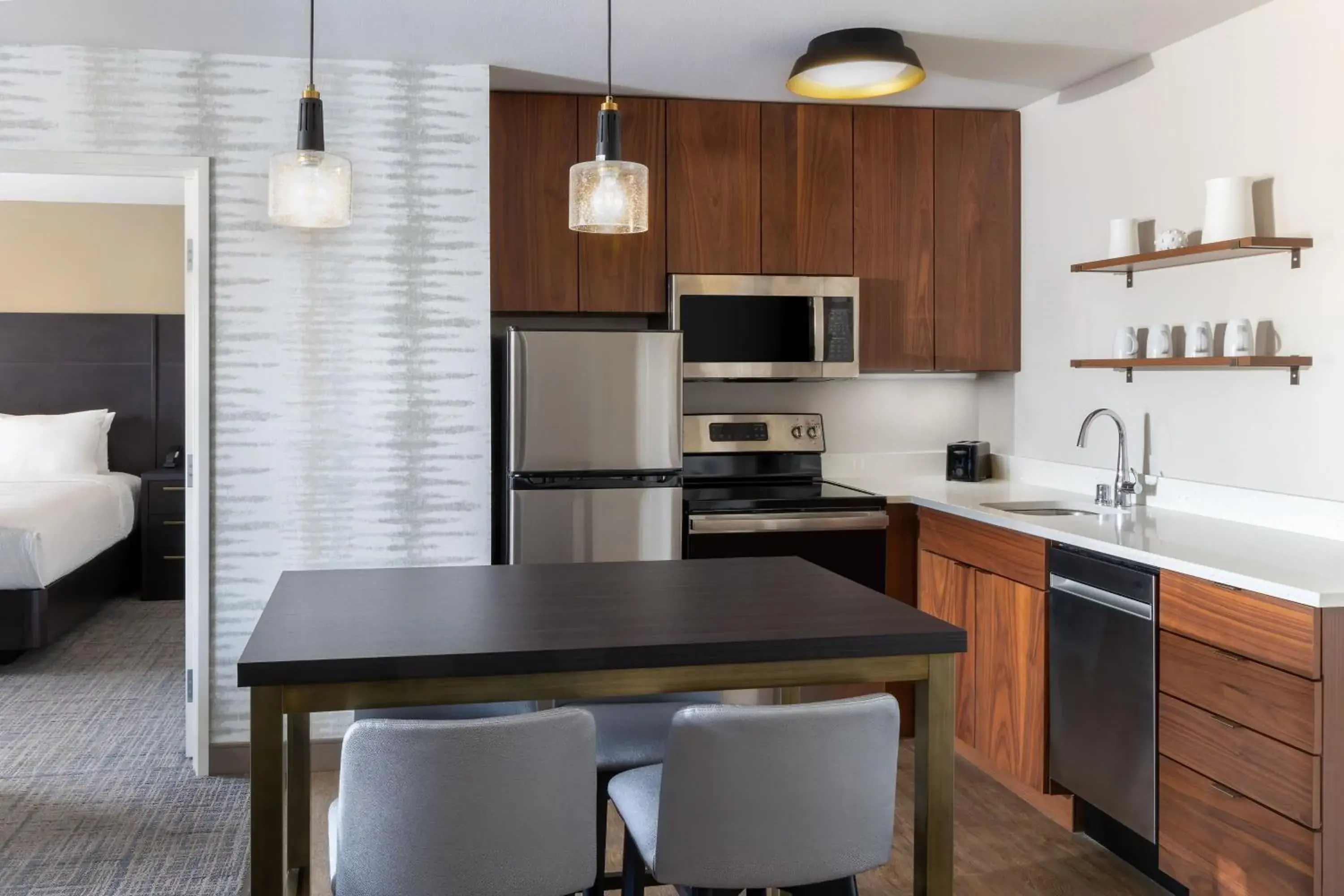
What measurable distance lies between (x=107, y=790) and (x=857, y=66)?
10.4 ft

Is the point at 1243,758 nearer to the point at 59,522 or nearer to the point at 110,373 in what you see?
the point at 59,522

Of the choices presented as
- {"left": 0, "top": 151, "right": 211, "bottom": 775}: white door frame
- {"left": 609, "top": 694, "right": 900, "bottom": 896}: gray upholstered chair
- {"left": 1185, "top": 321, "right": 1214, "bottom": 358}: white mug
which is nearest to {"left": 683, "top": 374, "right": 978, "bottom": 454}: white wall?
{"left": 1185, "top": 321, "right": 1214, "bottom": 358}: white mug

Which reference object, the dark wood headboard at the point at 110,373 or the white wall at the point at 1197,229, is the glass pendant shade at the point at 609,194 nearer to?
the white wall at the point at 1197,229

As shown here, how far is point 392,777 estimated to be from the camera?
5.15 ft

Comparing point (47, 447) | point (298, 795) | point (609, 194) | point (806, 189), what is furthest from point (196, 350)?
point (47, 447)

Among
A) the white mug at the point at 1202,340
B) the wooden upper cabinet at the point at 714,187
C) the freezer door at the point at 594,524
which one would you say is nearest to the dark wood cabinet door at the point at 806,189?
the wooden upper cabinet at the point at 714,187

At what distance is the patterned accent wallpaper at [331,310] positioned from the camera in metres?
3.65

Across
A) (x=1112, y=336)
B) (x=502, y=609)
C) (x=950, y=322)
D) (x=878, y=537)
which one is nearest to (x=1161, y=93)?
(x=1112, y=336)

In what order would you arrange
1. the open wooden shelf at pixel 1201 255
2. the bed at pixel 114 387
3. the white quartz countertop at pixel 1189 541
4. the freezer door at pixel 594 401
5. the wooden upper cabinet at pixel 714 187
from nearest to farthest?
the white quartz countertop at pixel 1189 541 → the open wooden shelf at pixel 1201 255 → the freezer door at pixel 594 401 → the wooden upper cabinet at pixel 714 187 → the bed at pixel 114 387

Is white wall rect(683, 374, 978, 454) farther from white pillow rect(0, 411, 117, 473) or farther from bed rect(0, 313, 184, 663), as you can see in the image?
white pillow rect(0, 411, 117, 473)

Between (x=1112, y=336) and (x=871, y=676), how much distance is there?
2391mm

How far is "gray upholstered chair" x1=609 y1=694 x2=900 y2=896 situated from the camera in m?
1.65

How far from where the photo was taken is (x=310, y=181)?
2.05 metres

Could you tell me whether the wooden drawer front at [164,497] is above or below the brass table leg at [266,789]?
above
